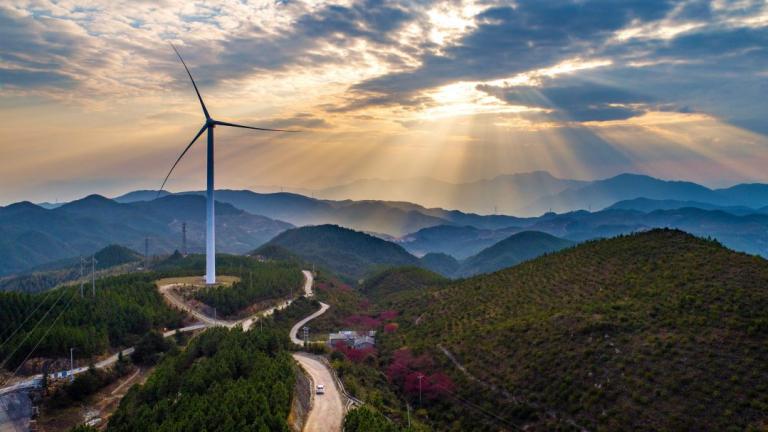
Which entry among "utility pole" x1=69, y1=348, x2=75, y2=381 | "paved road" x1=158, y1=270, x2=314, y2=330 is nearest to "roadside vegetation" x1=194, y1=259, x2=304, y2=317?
"paved road" x1=158, y1=270, x2=314, y2=330

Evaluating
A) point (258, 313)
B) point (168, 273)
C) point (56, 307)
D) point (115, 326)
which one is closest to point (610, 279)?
point (258, 313)

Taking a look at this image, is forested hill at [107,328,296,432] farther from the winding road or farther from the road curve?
the road curve

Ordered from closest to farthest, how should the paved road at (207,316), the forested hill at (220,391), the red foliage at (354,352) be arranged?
the forested hill at (220,391) < the red foliage at (354,352) < the paved road at (207,316)

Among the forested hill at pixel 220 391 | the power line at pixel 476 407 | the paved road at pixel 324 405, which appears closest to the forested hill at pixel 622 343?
the power line at pixel 476 407

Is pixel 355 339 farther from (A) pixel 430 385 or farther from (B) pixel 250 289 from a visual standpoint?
(B) pixel 250 289

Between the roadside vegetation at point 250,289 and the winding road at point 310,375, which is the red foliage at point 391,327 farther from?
the roadside vegetation at point 250,289

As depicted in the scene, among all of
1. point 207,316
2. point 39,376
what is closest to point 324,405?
point 39,376
